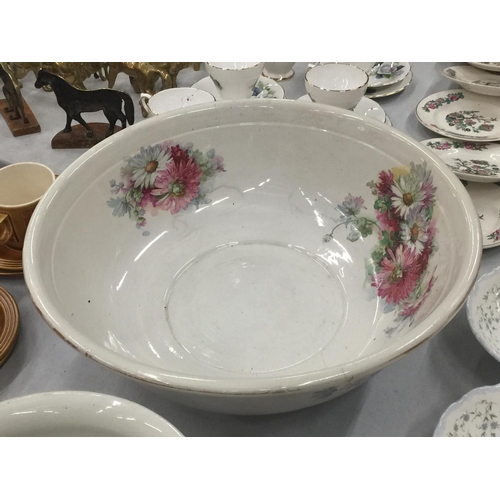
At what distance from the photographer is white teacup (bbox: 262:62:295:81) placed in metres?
1.07

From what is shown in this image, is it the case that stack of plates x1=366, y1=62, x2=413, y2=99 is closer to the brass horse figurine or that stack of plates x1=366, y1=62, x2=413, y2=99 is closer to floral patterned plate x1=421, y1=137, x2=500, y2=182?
floral patterned plate x1=421, y1=137, x2=500, y2=182

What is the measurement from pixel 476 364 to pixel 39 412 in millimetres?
483

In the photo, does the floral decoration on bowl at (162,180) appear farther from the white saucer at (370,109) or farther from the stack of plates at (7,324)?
the white saucer at (370,109)

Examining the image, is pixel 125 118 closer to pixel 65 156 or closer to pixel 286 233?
pixel 65 156

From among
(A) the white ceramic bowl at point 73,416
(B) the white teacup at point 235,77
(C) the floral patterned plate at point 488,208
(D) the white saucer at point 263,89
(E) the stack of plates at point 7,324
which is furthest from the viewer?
(D) the white saucer at point 263,89

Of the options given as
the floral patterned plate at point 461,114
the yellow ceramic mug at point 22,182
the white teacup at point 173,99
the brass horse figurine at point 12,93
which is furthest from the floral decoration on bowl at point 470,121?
the brass horse figurine at point 12,93

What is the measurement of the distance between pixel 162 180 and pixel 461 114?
61 centimetres

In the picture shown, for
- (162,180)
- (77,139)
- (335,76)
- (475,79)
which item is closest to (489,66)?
(475,79)

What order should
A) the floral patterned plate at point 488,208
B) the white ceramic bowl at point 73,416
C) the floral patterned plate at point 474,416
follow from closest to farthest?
the white ceramic bowl at point 73,416, the floral patterned plate at point 474,416, the floral patterned plate at point 488,208

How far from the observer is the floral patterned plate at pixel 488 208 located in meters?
0.70

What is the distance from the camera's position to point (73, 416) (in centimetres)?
34

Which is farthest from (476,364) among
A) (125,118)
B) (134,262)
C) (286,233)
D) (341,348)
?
(125,118)

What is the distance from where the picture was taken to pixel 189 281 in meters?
0.68

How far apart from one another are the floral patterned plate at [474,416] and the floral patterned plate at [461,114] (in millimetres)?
503
